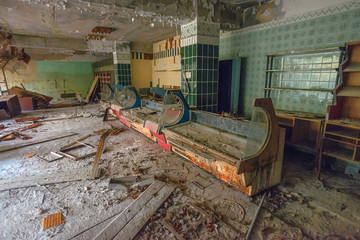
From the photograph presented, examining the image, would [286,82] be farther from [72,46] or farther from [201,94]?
[72,46]

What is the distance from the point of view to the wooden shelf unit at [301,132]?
10.8ft

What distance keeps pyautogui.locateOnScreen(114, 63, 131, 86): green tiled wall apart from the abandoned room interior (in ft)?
5.85

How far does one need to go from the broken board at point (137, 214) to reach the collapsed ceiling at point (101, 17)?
2847 mm

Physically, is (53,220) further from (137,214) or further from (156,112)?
(156,112)

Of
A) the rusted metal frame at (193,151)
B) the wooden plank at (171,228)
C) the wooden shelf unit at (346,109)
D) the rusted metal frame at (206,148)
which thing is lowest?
the wooden plank at (171,228)

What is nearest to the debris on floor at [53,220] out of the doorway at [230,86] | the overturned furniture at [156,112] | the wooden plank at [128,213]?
the wooden plank at [128,213]

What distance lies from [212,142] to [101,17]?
396 centimetres

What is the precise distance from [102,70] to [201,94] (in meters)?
8.40

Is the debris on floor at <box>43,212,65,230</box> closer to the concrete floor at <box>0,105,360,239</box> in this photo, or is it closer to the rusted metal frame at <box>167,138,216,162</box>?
the concrete floor at <box>0,105,360,239</box>

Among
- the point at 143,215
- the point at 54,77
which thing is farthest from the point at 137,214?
the point at 54,77

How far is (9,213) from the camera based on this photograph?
2158 mm

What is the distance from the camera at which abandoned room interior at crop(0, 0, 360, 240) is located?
2039mm

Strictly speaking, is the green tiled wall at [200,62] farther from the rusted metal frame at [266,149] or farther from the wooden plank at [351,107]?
the wooden plank at [351,107]

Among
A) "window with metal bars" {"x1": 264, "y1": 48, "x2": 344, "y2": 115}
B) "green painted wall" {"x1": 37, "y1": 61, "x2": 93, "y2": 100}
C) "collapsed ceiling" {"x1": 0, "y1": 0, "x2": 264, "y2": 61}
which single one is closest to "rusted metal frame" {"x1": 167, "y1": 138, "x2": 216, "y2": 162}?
"collapsed ceiling" {"x1": 0, "y1": 0, "x2": 264, "y2": 61}
